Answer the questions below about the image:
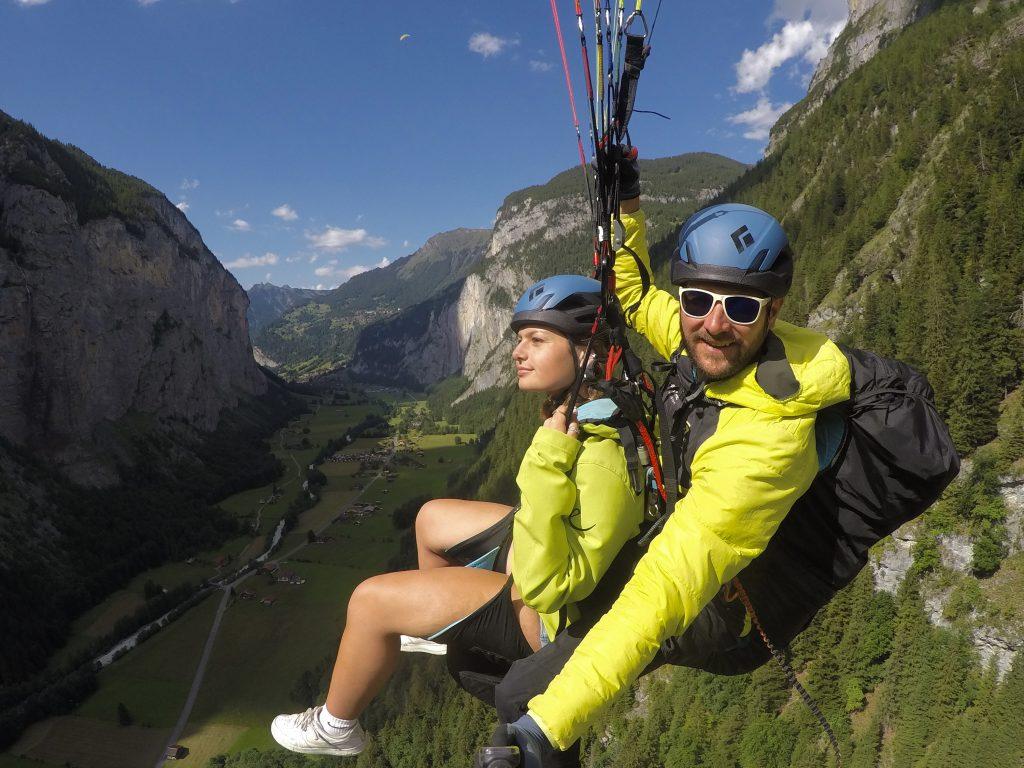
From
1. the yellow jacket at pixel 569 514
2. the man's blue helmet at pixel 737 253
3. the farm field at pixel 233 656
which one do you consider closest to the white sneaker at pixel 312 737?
the yellow jacket at pixel 569 514

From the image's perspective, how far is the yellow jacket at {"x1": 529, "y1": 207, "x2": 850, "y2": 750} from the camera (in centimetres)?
261

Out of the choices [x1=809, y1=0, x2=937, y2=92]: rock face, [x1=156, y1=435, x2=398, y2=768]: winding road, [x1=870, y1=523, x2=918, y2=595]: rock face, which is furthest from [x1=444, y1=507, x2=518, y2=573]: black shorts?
[x1=809, y1=0, x2=937, y2=92]: rock face

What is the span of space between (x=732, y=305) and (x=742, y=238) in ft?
1.53

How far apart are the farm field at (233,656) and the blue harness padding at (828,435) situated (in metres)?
66.5

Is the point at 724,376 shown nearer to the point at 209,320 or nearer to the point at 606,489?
the point at 606,489

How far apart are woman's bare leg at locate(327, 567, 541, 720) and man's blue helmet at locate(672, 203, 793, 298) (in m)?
2.94

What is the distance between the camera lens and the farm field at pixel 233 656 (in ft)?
189

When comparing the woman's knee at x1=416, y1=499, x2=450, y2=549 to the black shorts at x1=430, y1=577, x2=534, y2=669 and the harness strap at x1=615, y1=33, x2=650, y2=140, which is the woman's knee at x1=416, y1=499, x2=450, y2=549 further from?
the harness strap at x1=615, y1=33, x2=650, y2=140

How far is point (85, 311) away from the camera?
110m

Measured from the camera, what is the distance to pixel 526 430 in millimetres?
84250

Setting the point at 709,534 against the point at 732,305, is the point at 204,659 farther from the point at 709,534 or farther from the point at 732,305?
the point at 732,305

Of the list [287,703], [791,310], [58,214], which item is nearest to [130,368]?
[58,214]

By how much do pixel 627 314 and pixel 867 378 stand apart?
7.83ft

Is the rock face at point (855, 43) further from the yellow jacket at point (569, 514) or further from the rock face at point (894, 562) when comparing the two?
the yellow jacket at point (569, 514)
